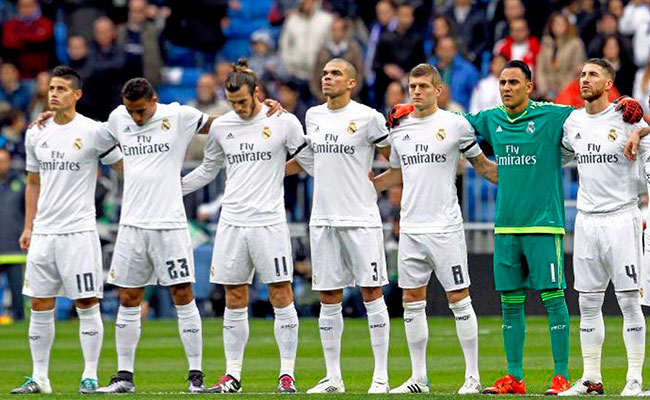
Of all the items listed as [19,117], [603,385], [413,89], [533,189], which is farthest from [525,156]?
[19,117]

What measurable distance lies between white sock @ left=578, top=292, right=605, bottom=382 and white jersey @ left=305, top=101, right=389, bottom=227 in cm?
216

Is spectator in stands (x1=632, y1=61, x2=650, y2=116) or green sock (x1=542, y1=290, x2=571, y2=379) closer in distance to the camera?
green sock (x1=542, y1=290, x2=571, y2=379)

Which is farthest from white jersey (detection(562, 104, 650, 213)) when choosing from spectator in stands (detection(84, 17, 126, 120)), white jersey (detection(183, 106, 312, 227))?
spectator in stands (detection(84, 17, 126, 120))

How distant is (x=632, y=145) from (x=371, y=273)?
272 cm

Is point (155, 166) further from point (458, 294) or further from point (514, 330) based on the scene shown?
point (514, 330)

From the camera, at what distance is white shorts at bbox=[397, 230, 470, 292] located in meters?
15.1

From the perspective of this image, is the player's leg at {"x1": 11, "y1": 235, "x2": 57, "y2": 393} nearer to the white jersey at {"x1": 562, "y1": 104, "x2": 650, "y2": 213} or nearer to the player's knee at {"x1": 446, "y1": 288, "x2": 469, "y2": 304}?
the player's knee at {"x1": 446, "y1": 288, "x2": 469, "y2": 304}

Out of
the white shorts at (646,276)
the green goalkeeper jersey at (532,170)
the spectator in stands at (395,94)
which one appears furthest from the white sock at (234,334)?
the spectator in stands at (395,94)

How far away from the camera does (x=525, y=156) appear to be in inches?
582

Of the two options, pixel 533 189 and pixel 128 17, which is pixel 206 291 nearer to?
pixel 128 17

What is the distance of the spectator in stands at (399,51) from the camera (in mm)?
26672

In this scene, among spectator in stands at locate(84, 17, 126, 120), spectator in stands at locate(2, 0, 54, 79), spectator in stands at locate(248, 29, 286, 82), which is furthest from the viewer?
spectator in stands at locate(2, 0, 54, 79)

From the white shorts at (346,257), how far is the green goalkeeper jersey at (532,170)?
50.7 inches

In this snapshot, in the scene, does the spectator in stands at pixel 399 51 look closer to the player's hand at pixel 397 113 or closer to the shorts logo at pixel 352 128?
the player's hand at pixel 397 113
